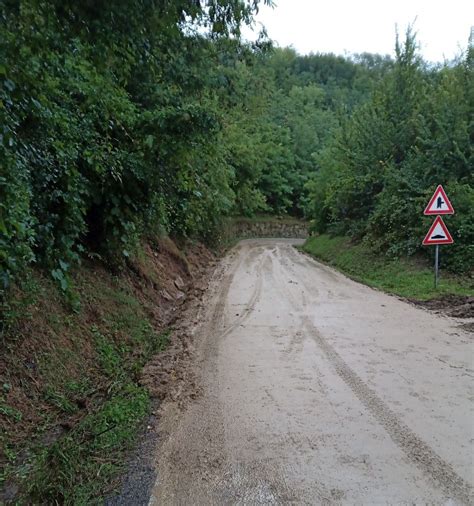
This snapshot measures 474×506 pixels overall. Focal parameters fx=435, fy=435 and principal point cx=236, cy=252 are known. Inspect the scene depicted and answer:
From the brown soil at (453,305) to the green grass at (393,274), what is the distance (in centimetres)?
46

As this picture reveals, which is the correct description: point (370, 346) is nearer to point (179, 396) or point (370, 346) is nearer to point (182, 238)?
point (179, 396)

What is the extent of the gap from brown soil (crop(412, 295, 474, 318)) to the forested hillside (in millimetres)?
2780

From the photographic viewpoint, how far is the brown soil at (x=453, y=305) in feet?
27.3

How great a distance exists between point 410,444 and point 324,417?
81 cm

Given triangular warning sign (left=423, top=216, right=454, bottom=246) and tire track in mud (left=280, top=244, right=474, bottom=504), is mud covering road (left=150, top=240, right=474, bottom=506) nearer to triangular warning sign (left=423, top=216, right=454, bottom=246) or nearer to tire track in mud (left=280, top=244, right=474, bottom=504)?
tire track in mud (left=280, top=244, right=474, bottom=504)

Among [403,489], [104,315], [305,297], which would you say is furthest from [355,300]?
[403,489]

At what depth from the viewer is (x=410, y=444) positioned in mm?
3604

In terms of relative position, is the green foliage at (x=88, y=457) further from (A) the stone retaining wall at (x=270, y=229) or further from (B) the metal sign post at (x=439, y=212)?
(A) the stone retaining wall at (x=270, y=229)

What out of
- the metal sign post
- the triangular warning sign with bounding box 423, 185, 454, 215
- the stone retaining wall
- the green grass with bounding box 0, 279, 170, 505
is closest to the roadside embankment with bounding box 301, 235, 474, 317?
the metal sign post

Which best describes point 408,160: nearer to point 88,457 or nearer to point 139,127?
point 139,127

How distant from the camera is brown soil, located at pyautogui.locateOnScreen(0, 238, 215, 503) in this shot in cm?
396

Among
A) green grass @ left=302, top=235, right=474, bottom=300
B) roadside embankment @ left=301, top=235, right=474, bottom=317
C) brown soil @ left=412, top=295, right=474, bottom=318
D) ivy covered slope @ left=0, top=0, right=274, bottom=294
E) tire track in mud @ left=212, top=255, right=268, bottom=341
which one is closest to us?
ivy covered slope @ left=0, top=0, right=274, bottom=294

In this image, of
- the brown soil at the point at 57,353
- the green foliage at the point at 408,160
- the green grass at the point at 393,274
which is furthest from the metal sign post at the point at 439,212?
the brown soil at the point at 57,353

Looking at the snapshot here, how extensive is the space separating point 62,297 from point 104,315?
0.90 meters
